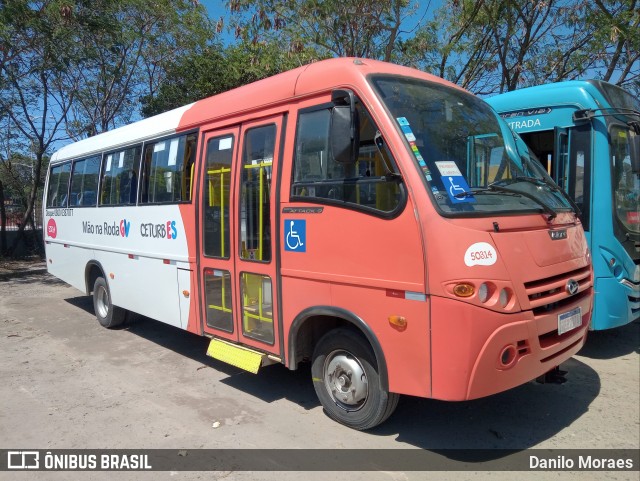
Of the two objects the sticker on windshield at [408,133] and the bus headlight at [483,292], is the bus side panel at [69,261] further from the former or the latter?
the bus headlight at [483,292]

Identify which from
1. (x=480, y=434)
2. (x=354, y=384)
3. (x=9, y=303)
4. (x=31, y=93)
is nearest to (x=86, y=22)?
(x=31, y=93)

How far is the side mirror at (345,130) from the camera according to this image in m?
3.46

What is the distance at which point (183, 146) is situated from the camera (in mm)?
5543

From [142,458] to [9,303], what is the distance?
805 centimetres

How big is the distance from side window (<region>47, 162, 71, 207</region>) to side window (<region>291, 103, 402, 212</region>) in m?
6.19

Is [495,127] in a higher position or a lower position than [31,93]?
lower

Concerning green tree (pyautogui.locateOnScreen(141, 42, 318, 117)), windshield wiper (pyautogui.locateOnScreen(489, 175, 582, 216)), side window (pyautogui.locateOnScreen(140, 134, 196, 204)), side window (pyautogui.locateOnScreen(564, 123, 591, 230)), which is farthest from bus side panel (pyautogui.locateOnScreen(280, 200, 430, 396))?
green tree (pyautogui.locateOnScreen(141, 42, 318, 117))

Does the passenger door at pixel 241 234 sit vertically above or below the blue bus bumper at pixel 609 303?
above

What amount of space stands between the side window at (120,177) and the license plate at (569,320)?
205 inches

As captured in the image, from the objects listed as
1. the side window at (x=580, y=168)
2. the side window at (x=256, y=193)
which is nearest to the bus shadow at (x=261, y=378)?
the side window at (x=256, y=193)

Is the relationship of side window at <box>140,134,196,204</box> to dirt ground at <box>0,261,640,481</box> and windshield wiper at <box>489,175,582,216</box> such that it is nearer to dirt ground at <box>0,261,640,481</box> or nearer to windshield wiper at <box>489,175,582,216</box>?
dirt ground at <box>0,261,640,481</box>

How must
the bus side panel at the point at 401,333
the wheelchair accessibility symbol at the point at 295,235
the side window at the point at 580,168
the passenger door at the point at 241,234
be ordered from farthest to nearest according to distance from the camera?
the side window at the point at 580,168
the passenger door at the point at 241,234
the wheelchair accessibility symbol at the point at 295,235
the bus side panel at the point at 401,333

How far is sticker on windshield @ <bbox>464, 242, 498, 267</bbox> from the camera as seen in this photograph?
3051mm

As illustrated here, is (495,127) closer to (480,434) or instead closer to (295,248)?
(295,248)
